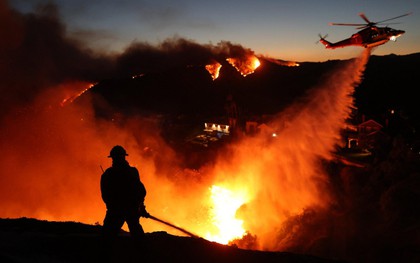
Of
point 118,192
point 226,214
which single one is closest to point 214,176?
point 226,214

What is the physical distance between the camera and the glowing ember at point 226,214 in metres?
25.7

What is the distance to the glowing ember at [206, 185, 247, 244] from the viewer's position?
84.2 feet

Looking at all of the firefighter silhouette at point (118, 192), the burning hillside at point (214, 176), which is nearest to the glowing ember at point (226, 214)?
the burning hillside at point (214, 176)

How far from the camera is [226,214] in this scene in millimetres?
28969

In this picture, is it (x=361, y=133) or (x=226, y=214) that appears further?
(x=361, y=133)

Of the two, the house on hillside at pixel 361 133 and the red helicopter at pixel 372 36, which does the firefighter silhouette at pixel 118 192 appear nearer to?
the red helicopter at pixel 372 36

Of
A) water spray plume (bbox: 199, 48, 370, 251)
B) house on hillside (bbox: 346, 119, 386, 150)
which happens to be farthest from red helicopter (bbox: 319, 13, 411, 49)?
house on hillside (bbox: 346, 119, 386, 150)

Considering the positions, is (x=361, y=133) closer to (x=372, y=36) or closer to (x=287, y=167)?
(x=287, y=167)

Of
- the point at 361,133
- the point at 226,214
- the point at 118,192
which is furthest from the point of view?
the point at 361,133

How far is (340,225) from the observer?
18453mm

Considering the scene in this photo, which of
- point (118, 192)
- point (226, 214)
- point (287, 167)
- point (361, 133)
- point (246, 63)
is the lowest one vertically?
point (118, 192)

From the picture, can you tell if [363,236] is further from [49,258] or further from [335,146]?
[335,146]

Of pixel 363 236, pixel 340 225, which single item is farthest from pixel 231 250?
pixel 340 225

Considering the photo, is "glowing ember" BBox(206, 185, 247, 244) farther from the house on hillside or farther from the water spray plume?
the house on hillside
